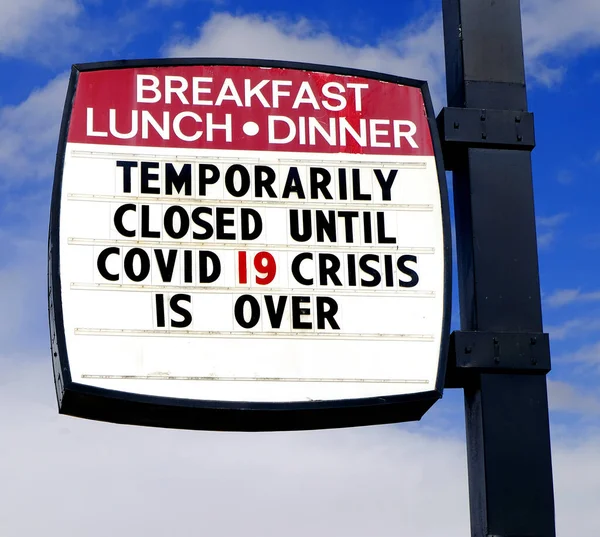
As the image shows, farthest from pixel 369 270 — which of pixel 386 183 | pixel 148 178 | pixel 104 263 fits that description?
pixel 104 263

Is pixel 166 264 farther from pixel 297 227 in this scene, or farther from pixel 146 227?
pixel 297 227

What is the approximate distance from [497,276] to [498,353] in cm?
64

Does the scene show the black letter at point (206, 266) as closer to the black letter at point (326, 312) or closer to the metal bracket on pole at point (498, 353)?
the black letter at point (326, 312)

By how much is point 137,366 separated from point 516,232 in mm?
3140

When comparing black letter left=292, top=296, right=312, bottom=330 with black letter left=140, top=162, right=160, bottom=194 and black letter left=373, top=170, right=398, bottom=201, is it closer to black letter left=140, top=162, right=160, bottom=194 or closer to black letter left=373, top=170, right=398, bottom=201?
black letter left=373, top=170, right=398, bottom=201

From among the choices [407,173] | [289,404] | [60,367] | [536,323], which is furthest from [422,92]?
[60,367]

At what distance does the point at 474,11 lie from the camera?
10.7m

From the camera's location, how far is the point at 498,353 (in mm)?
9648

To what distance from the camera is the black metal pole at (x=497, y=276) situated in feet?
30.8

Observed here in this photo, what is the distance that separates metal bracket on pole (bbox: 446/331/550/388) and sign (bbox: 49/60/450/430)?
163 mm

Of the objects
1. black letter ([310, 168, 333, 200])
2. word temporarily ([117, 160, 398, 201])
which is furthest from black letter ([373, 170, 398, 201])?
black letter ([310, 168, 333, 200])

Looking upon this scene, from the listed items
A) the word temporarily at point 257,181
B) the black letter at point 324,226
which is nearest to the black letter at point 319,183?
the word temporarily at point 257,181

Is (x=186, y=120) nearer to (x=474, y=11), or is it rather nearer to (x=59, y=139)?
(x=59, y=139)

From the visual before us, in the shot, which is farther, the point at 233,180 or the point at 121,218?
the point at 233,180
